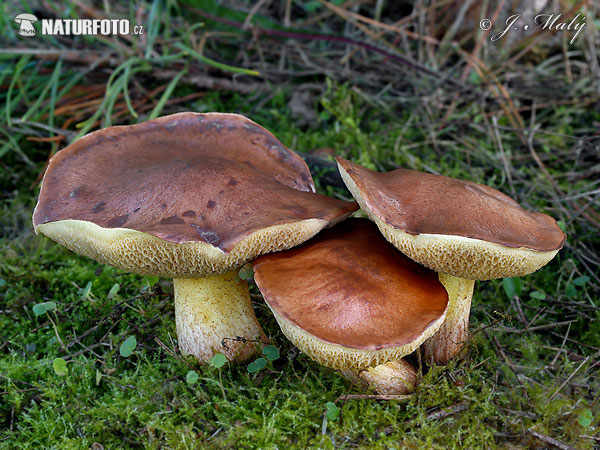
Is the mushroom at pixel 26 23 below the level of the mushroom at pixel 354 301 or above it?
above

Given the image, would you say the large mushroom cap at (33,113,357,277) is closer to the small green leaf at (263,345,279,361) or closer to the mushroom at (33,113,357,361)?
the mushroom at (33,113,357,361)

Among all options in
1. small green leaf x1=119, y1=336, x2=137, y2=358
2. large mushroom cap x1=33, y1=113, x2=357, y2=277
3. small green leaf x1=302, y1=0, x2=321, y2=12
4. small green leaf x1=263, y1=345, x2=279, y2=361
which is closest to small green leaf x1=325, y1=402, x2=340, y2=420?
small green leaf x1=263, y1=345, x2=279, y2=361

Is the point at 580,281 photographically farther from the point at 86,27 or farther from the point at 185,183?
the point at 86,27

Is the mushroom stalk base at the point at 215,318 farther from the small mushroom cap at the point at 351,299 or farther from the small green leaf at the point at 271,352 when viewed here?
the small mushroom cap at the point at 351,299

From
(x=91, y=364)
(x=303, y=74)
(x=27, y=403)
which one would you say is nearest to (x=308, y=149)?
(x=303, y=74)

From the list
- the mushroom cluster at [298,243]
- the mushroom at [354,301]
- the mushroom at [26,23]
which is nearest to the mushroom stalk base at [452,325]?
the mushroom cluster at [298,243]

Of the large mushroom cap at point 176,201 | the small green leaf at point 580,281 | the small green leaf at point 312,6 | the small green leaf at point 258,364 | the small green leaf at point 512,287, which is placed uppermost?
the small green leaf at point 312,6
